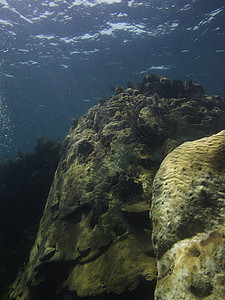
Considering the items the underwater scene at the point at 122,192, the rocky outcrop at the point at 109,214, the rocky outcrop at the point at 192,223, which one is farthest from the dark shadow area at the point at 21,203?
the rocky outcrop at the point at 192,223

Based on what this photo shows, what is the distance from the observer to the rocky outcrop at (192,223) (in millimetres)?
1489

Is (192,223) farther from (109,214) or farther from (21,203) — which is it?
(21,203)

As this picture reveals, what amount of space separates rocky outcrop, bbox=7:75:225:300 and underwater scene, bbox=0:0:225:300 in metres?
0.02

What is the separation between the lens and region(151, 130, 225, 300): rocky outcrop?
4.89ft

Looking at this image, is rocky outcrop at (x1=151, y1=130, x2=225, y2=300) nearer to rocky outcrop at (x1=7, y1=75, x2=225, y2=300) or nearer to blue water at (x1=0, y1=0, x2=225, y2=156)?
rocky outcrop at (x1=7, y1=75, x2=225, y2=300)

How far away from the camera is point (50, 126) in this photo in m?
56.2

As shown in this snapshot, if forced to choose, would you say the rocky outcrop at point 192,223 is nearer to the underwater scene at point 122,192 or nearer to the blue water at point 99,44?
the underwater scene at point 122,192

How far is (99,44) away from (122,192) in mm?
19338

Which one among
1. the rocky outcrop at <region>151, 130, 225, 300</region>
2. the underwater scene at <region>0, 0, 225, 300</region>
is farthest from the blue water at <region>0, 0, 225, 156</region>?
the rocky outcrop at <region>151, 130, 225, 300</region>

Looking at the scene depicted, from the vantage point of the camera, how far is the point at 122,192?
3.56 metres

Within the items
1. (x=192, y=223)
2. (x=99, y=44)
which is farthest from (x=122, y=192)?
(x=99, y=44)

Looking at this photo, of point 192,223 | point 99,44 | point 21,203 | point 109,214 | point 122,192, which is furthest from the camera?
point 99,44

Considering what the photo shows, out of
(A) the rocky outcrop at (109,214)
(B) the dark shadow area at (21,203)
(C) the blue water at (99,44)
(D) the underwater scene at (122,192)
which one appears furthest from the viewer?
(C) the blue water at (99,44)

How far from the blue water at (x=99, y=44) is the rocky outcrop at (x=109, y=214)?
13.2m
